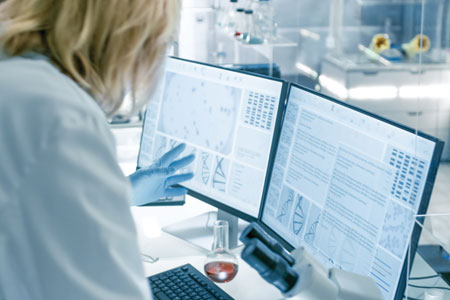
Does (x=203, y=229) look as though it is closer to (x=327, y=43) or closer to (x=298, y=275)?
(x=298, y=275)

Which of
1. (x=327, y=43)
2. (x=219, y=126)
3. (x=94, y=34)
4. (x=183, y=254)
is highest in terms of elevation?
(x=94, y=34)

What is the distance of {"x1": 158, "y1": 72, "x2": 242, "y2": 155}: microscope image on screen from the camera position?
141 centimetres

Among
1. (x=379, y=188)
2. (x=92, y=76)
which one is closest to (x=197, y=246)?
(x=379, y=188)

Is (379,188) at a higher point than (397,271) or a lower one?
higher

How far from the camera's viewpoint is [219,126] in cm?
144

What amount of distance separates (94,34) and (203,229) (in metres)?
0.90

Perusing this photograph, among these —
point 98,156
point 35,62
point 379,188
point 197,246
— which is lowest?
point 197,246

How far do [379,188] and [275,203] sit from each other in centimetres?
33

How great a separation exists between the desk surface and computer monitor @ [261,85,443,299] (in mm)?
81

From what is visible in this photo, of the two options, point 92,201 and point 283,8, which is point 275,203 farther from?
point 283,8

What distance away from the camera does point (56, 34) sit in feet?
2.60

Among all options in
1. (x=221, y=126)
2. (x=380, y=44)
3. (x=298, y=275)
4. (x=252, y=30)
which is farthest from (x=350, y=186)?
(x=380, y=44)

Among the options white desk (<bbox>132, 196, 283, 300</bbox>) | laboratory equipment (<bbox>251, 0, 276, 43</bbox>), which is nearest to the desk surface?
white desk (<bbox>132, 196, 283, 300</bbox>)

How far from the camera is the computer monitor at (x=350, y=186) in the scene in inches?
37.6
